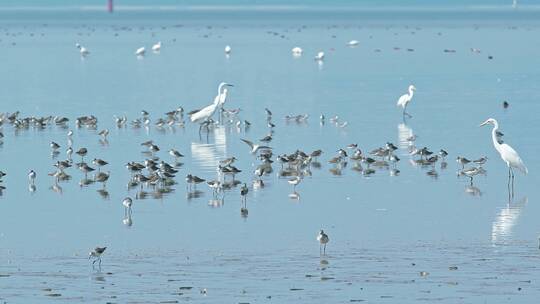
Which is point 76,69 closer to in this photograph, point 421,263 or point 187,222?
point 187,222

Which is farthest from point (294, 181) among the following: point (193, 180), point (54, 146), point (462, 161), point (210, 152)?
point (54, 146)

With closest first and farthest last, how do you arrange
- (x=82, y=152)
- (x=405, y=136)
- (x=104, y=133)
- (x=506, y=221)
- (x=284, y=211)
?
1. (x=506, y=221)
2. (x=284, y=211)
3. (x=82, y=152)
4. (x=104, y=133)
5. (x=405, y=136)

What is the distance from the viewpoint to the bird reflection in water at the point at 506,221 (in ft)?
56.3

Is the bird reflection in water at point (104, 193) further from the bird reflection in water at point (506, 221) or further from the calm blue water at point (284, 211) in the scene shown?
the bird reflection in water at point (506, 221)

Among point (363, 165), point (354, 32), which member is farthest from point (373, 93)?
point (354, 32)

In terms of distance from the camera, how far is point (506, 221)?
18.5 m

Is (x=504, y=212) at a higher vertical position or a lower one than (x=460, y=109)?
lower

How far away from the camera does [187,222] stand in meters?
18.8

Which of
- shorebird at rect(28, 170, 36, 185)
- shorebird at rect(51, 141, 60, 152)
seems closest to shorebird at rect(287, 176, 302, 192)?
shorebird at rect(28, 170, 36, 185)

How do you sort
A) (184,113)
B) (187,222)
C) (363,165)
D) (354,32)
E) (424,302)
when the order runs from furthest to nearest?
(354,32), (184,113), (363,165), (187,222), (424,302)

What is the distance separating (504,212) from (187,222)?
173 inches

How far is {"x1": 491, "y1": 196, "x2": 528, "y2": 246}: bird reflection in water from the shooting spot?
17156 millimetres

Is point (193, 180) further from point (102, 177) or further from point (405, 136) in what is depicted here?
point (405, 136)

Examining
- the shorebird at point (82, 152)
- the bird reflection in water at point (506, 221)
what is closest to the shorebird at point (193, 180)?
the shorebird at point (82, 152)
